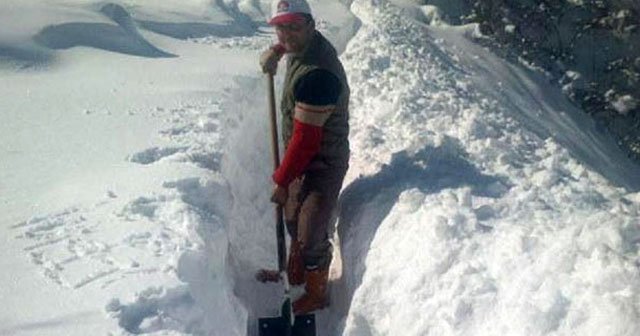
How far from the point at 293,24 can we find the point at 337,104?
0.59 metres

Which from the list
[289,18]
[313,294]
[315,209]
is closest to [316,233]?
[315,209]

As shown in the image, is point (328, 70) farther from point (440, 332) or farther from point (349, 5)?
point (349, 5)

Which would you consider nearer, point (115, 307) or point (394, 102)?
point (115, 307)

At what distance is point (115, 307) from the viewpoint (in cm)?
331

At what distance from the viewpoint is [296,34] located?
4.65m

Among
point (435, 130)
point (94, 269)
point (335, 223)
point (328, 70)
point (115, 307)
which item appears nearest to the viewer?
point (115, 307)

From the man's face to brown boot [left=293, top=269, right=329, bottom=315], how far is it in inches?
58.0

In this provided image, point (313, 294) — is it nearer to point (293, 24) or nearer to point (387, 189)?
point (387, 189)

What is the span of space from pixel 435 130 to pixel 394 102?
0.79 meters

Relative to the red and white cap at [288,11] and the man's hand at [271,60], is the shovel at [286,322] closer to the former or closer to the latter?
the man's hand at [271,60]

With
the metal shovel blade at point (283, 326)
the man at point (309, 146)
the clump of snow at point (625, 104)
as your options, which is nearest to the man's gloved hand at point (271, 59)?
the man at point (309, 146)

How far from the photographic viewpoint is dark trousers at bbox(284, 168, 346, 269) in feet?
15.7

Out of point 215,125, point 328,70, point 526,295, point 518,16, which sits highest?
point 328,70

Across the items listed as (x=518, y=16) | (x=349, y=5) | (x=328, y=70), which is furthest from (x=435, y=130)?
(x=518, y=16)
